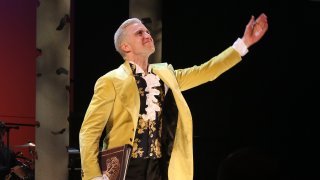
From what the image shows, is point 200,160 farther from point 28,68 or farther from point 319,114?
point 28,68

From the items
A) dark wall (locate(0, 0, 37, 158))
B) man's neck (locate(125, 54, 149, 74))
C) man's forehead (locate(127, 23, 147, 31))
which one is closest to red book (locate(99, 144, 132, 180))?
man's neck (locate(125, 54, 149, 74))

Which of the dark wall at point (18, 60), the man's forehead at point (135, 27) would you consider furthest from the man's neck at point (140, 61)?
the dark wall at point (18, 60)

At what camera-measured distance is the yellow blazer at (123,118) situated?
2.53 meters

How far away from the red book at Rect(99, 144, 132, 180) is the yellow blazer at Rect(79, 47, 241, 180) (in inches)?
1.4

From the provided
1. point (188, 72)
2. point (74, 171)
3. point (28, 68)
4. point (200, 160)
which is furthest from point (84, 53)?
point (188, 72)

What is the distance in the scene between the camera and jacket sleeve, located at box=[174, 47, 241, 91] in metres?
2.70

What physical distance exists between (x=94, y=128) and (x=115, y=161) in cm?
18

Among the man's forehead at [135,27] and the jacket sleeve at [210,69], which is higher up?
the man's forehead at [135,27]

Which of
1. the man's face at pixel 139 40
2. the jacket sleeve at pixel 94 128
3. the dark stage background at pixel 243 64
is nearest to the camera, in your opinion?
the jacket sleeve at pixel 94 128

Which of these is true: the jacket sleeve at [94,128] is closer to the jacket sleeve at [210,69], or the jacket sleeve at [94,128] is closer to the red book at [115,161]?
the red book at [115,161]

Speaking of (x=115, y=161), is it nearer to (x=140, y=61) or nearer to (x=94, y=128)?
(x=94, y=128)

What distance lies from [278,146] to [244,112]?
0.43m

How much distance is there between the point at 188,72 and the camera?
2.77 m

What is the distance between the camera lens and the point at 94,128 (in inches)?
99.6
